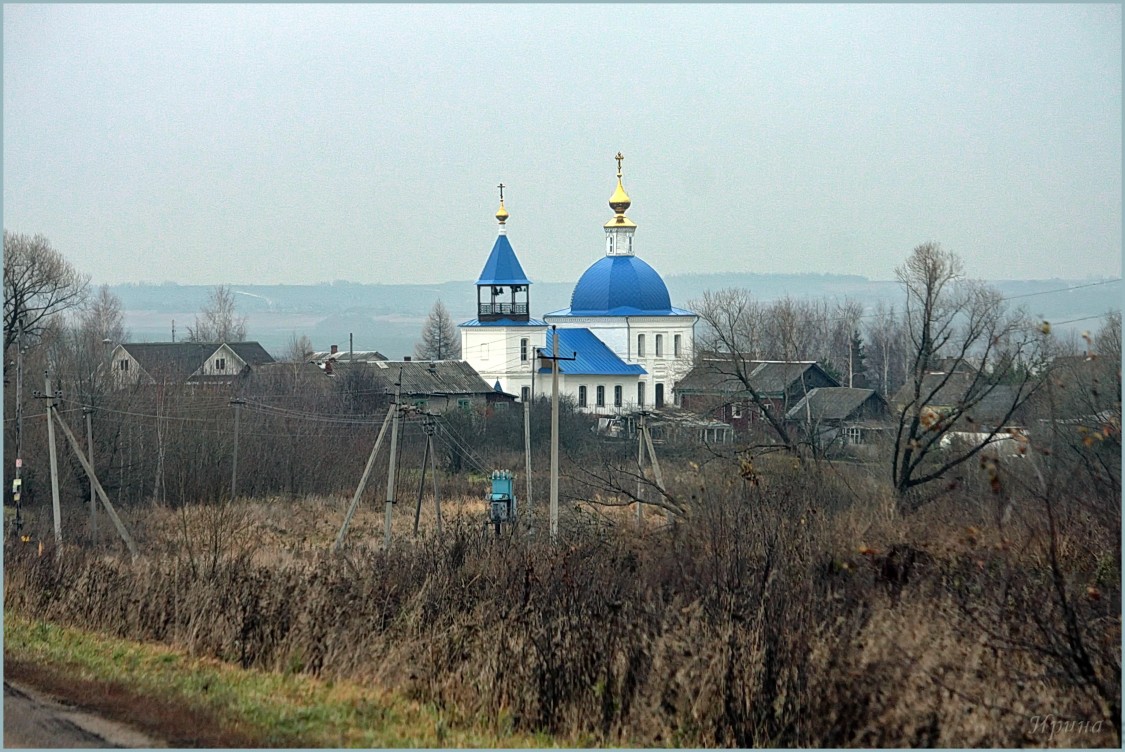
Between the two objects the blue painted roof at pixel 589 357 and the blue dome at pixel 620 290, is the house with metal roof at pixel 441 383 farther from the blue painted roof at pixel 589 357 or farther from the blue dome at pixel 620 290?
the blue dome at pixel 620 290

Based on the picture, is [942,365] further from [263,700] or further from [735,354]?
[263,700]

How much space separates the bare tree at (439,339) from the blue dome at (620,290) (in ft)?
88.8

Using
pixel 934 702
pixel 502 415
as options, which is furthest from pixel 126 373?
pixel 934 702

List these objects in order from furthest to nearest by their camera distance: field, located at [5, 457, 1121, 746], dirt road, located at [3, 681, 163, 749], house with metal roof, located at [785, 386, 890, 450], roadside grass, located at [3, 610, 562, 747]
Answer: house with metal roof, located at [785, 386, 890, 450] → roadside grass, located at [3, 610, 562, 747] → field, located at [5, 457, 1121, 746] → dirt road, located at [3, 681, 163, 749]

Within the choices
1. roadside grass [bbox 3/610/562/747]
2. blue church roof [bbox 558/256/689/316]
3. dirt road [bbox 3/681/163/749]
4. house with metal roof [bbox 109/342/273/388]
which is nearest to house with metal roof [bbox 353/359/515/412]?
house with metal roof [bbox 109/342/273/388]

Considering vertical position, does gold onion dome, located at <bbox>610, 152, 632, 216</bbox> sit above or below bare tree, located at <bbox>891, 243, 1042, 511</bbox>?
above

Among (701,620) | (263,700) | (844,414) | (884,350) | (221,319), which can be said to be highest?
(221,319)

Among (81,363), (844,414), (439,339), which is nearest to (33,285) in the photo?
(81,363)

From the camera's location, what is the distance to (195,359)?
5659 centimetres

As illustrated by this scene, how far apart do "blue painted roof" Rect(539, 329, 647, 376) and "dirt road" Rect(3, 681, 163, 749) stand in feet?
153

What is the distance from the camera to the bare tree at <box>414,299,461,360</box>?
87.1 metres

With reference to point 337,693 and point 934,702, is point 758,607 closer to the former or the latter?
point 934,702

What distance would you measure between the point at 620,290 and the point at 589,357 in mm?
4234

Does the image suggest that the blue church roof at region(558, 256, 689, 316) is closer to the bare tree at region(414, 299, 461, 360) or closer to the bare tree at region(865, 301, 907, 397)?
the bare tree at region(865, 301, 907, 397)
